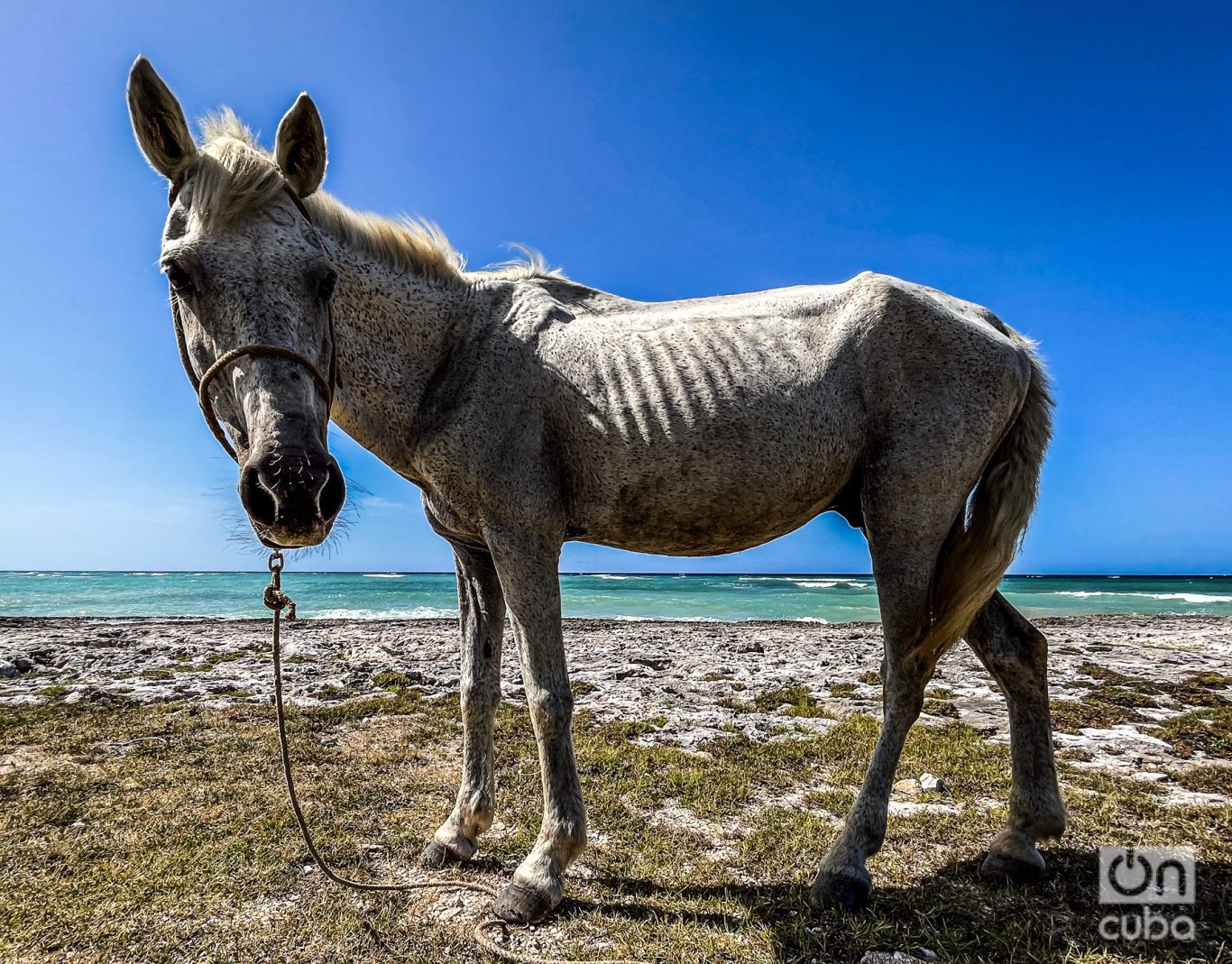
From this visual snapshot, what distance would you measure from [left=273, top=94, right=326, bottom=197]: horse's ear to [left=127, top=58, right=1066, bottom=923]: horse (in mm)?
15

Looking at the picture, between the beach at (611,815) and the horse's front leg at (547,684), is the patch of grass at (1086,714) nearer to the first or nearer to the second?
the beach at (611,815)

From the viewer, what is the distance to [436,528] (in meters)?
3.17

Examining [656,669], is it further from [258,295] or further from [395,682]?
[258,295]

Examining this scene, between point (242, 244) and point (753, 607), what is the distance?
99.6ft

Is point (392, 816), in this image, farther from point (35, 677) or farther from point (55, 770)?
point (35, 677)

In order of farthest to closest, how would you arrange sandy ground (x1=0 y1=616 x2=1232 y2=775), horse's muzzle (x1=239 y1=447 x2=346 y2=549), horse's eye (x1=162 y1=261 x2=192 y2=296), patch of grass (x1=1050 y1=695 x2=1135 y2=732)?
sandy ground (x1=0 y1=616 x2=1232 y2=775) → patch of grass (x1=1050 y1=695 x2=1135 y2=732) → horse's eye (x1=162 y1=261 x2=192 y2=296) → horse's muzzle (x1=239 y1=447 x2=346 y2=549)

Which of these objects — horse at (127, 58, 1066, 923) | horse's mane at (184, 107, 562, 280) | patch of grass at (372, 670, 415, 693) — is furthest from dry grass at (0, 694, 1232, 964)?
horse's mane at (184, 107, 562, 280)

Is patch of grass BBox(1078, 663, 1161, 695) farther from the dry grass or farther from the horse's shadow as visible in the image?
the horse's shadow

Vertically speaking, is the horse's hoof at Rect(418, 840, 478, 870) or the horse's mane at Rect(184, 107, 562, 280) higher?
the horse's mane at Rect(184, 107, 562, 280)

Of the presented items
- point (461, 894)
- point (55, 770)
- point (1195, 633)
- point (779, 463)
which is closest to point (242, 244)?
point (779, 463)

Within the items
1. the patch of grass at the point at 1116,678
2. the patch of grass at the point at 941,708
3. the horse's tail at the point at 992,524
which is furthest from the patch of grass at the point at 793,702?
the patch of grass at the point at 1116,678

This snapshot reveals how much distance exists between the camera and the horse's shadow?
7.12 feet

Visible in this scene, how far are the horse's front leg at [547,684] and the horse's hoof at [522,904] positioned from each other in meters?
0.07

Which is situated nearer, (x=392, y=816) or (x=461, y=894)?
(x=461, y=894)
